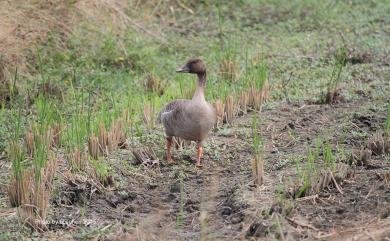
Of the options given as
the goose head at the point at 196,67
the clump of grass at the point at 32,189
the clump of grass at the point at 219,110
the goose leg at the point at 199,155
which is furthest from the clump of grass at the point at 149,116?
the clump of grass at the point at 32,189

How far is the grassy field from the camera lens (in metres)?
5.50

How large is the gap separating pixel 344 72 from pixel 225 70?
4.75 ft

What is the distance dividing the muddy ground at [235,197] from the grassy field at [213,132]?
1cm

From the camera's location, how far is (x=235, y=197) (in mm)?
5840

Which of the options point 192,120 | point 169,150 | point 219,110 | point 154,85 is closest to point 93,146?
point 169,150

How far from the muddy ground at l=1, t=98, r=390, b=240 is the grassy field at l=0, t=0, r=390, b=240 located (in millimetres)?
14

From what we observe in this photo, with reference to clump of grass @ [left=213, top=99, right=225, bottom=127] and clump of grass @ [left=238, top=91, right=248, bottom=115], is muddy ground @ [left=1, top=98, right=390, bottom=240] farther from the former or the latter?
clump of grass @ [left=238, top=91, right=248, bottom=115]

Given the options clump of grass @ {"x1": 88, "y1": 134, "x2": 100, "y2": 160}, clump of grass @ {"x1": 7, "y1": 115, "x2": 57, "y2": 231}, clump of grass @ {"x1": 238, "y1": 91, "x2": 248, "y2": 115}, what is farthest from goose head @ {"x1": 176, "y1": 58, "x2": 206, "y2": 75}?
clump of grass @ {"x1": 7, "y1": 115, "x2": 57, "y2": 231}

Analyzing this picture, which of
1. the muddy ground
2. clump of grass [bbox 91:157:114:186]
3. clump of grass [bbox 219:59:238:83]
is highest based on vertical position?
clump of grass [bbox 219:59:238:83]

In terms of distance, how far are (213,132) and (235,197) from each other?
7.08 ft

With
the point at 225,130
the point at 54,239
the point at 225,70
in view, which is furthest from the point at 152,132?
the point at 54,239

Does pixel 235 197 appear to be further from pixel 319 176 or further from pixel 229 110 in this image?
pixel 229 110

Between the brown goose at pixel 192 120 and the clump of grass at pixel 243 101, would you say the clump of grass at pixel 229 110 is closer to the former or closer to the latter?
the clump of grass at pixel 243 101

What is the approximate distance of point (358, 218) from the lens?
523 centimetres
